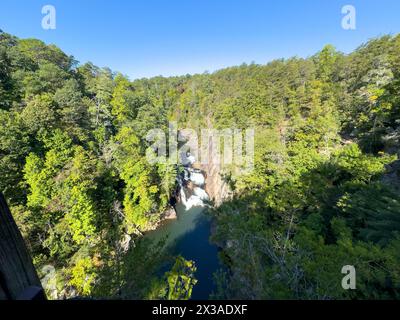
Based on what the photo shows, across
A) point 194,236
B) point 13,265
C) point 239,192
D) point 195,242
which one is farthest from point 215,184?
point 13,265

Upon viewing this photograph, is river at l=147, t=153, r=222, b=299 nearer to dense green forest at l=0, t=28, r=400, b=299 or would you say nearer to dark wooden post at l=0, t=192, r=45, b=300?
dense green forest at l=0, t=28, r=400, b=299

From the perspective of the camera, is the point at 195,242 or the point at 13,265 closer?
the point at 13,265

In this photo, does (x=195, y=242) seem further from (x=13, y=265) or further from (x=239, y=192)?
(x=13, y=265)

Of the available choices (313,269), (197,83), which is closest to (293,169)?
(313,269)

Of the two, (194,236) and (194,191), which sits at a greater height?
(194,191)
